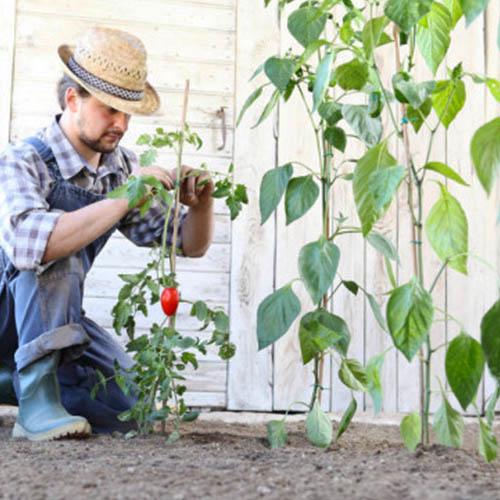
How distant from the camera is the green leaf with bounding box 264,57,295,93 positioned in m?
1.84

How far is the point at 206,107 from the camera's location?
324 centimetres

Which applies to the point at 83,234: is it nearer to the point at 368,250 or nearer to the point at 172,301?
the point at 172,301

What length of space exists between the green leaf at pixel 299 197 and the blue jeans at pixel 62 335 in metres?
0.66

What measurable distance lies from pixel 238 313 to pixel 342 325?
4.09ft

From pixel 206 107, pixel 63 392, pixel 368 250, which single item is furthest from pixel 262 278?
pixel 63 392

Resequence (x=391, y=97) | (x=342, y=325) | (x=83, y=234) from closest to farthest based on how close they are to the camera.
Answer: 1. (x=391, y=97)
2. (x=342, y=325)
3. (x=83, y=234)

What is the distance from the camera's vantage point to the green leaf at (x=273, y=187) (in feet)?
6.14

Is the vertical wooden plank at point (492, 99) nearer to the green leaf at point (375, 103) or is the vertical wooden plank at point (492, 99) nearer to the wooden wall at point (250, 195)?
the wooden wall at point (250, 195)

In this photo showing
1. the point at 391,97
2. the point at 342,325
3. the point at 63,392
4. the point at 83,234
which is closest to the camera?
the point at 391,97

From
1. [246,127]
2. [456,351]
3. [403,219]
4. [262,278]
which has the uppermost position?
[246,127]

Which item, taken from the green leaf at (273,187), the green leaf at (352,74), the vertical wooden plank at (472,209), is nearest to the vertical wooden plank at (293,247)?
the vertical wooden plank at (472,209)

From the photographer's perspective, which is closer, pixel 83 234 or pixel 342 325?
pixel 342 325

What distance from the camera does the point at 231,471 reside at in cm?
154

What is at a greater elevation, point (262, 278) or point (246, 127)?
point (246, 127)
